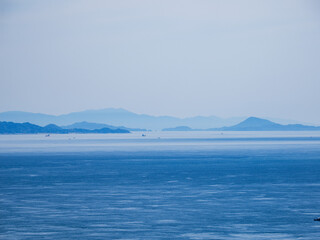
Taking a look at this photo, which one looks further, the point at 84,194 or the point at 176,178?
the point at 176,178

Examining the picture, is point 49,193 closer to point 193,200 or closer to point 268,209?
point 193,200

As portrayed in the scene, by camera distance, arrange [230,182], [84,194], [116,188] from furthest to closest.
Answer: [230,182] < [116,188] < [84,194]

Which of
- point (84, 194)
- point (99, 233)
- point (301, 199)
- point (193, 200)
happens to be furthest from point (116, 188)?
point (99, 233)

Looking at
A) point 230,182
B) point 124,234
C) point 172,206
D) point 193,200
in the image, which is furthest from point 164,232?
point 230,182

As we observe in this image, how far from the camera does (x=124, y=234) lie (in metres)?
27.7

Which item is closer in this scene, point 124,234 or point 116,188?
point 124,234

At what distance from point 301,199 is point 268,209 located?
4.63m

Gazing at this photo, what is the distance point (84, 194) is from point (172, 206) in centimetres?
893

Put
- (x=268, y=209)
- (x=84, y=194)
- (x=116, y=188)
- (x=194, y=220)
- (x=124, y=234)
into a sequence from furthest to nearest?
(x=116, y=188)
(x=84, y=194)
(x=268, y=209)
(x=194, y=220)
(x=124, y=234)

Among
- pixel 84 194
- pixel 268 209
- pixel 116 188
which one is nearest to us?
pixel 268 209

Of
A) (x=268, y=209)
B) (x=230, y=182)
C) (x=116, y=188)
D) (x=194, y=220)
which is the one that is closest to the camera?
(x=194, y=220)

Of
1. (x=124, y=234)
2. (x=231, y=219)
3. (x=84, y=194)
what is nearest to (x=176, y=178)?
(x=84, y=194)

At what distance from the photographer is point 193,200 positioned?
126ft

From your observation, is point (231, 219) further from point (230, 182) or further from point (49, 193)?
point (230, 182)
